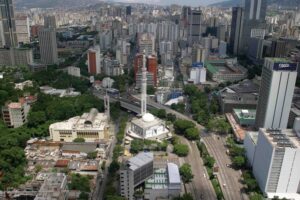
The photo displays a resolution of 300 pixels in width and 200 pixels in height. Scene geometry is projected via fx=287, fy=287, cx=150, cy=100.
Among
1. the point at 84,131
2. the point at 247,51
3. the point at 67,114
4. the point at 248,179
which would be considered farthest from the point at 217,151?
the point at 247,51

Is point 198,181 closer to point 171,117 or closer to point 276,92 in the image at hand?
point 276,92

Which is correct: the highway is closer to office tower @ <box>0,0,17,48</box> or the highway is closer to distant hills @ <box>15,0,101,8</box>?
office tower @ <box>0,0,17,48</box>

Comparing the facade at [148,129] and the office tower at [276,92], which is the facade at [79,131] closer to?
the facade at [148,129]

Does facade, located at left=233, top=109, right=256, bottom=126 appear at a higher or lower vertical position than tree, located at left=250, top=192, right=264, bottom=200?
higher

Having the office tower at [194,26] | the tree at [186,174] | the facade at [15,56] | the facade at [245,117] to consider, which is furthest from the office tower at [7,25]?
the tree at [186,174]

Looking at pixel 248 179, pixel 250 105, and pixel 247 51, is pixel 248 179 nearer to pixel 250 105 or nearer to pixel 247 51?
pixel 250 105

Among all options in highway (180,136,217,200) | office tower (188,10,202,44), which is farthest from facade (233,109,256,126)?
office tower (188,10,202,44)

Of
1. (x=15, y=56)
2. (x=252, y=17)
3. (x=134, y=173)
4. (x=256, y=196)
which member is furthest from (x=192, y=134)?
(x=252, y=17)
